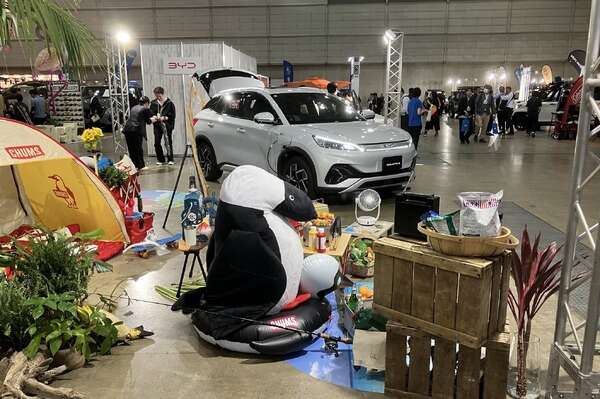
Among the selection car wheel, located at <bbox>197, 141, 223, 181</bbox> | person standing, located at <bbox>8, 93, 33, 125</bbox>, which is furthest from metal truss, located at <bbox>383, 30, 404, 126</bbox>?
person standing, located at <bbox>8, 93, 33, 125</bbox>

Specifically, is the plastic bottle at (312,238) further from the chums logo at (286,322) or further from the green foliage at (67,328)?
the green foliage at (67,328)

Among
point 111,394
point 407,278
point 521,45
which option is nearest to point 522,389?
point 407,278

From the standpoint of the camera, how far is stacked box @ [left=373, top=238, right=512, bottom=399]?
2371mm

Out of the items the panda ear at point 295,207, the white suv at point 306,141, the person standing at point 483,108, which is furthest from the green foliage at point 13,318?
the person standing at point 483,108

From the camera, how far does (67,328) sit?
289 cm

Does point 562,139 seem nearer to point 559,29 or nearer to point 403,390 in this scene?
point 559,29

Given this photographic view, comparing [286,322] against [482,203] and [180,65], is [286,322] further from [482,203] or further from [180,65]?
[180,65]

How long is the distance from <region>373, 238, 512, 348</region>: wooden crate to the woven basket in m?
0.03

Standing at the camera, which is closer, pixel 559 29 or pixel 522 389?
pixel 522 389

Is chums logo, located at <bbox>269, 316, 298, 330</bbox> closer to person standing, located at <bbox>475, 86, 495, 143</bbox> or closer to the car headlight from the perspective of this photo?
the car headlight

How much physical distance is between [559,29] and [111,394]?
28345 millimetres

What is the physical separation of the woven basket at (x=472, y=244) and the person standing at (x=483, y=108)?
41.8ft

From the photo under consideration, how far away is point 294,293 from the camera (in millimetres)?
3316

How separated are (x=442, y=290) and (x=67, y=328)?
2.17 m
